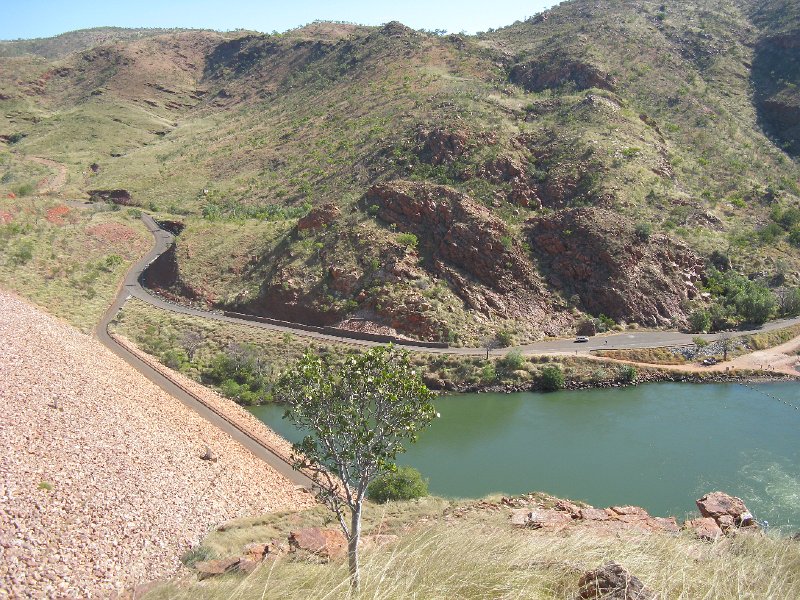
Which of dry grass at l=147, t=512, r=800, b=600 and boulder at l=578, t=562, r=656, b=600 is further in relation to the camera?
dry grass at l=147, t=512, r=800, b=600

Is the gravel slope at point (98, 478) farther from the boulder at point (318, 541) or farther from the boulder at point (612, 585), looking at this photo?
the boulder at point (612, 585)

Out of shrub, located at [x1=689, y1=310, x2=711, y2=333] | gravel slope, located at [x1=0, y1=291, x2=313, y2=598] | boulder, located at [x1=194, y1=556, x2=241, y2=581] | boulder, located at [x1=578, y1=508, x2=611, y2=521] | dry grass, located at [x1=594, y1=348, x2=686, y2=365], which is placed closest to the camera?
boulder, located at [x1=194, y1=556, x2=241, y2=581]

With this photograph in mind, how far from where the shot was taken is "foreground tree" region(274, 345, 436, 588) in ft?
38.6

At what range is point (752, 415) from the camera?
111 feet

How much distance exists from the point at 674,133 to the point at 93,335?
2567 inches

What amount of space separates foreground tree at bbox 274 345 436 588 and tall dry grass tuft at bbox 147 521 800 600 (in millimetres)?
4356

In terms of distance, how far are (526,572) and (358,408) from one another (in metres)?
6.97

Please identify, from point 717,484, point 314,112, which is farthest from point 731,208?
point 314,112

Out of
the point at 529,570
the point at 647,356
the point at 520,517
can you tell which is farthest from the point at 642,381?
the point at 529,570

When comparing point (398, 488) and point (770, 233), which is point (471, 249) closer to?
point (398, 488)

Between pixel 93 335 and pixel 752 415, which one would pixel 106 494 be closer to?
pixel 93 335

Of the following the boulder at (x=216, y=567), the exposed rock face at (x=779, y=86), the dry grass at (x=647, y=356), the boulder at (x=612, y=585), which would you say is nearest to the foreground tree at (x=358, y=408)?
the boulder at (x=216, y=567)

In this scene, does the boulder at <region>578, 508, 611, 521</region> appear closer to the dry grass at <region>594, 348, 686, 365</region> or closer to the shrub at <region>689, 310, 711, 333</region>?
the dry grass at <region>594, 348, 686, 365</region>

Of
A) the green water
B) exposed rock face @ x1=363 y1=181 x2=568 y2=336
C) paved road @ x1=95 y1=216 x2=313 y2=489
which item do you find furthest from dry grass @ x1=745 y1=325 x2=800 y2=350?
paved road @ x1=95 y1=216 x2=313 y2=489
